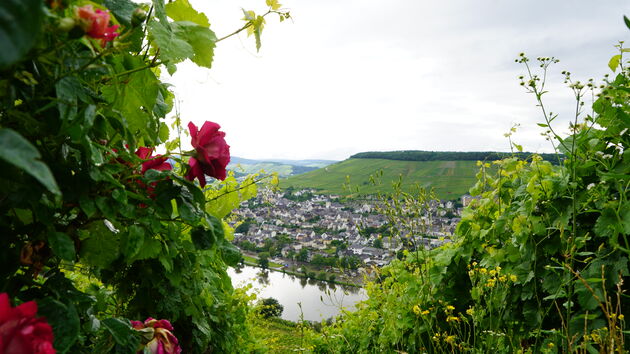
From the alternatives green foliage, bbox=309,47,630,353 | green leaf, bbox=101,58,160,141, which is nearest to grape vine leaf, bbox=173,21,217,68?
green leaf, bbox=101,58,160,141

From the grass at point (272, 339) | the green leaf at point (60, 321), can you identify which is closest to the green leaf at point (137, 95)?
the green leaf at point (60, 321)

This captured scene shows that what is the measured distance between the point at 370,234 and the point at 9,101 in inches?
61.0

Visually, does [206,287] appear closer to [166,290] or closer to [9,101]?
[166,290]

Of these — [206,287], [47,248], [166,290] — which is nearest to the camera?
[47,248]

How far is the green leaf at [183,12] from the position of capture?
91 centimetres

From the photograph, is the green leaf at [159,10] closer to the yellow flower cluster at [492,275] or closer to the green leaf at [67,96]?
the green leaf at [67,96]

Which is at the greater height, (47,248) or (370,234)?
(47,248)

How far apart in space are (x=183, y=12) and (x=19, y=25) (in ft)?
2.27

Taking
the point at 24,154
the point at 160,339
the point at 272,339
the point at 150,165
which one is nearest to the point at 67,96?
the point at 24,154

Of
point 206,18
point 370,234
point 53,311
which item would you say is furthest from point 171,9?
point 370,234

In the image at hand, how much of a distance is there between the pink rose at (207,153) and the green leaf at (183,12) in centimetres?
28

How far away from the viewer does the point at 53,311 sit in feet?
1.88

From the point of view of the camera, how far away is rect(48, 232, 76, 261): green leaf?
24.9 inches

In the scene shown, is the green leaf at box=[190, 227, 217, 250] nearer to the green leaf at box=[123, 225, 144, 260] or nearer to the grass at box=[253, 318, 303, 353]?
the green leaf at box=[123, 225, 144, 260]
